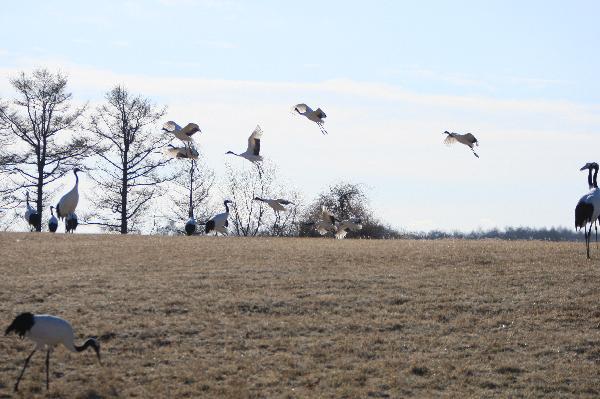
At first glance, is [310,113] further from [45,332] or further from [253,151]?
[45,332]

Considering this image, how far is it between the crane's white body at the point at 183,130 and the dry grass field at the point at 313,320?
374cm

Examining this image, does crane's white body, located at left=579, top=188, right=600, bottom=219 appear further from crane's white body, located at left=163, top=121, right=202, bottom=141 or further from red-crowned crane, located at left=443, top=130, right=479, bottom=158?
crane's white body, located at left=163, top=121, right=202, bottom=141

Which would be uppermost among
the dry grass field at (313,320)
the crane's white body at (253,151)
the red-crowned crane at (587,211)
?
the crane's white body at (253,151)

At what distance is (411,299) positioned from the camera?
21.8 metres

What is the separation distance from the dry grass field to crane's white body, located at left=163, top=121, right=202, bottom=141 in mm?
3744

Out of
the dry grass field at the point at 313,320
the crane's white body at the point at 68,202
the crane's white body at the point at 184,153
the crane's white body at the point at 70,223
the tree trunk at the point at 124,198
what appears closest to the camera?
the dry grass field at the point at 313,320

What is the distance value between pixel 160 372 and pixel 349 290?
6.79 m

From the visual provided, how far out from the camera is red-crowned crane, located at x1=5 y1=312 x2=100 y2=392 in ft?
52.6

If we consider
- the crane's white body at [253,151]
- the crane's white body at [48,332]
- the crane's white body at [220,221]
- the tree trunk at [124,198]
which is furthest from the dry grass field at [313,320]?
the tree trunk at [124,198]

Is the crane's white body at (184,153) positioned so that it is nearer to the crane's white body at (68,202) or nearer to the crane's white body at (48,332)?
the crane's white body at (68,202)

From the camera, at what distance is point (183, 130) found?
29828 millimetres

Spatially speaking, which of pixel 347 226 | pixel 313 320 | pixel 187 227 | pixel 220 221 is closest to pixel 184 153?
pixel 347 226

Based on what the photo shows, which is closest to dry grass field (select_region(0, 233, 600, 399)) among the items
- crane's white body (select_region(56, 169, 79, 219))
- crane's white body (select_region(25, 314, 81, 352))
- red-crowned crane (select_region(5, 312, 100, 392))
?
red-crowned crane (select_region(5, 312, 100, 392))

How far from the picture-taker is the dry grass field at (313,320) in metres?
16.6
